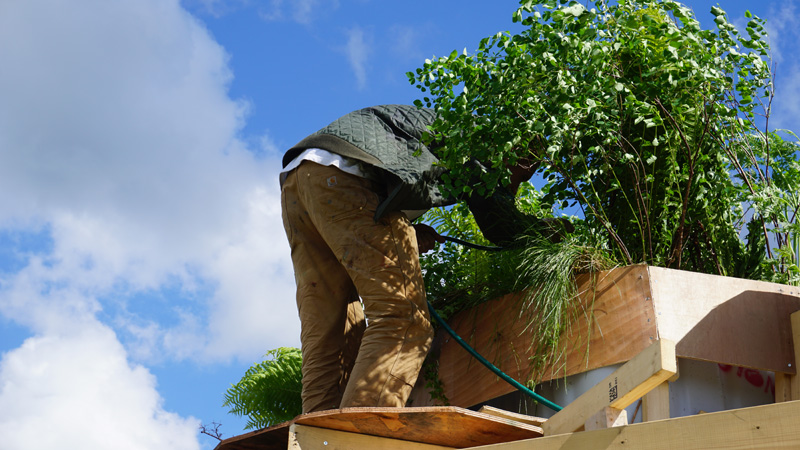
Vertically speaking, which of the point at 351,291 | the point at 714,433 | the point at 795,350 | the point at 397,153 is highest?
the point at 397,153

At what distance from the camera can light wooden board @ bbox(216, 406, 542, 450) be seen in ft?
9.50

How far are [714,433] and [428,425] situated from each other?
113 cm

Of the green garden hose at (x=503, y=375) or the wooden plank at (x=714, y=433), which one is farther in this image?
the green garden hose at (x=503, y=375)

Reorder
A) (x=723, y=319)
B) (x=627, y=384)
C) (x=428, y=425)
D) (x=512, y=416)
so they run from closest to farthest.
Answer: (x=627, y=384), (x=428, y=425), (x=512, y=416), (x=723, y=319)

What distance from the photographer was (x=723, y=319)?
12.3 ft

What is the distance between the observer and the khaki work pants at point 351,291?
361cm

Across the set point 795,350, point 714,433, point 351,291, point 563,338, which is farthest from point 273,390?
point 714,433

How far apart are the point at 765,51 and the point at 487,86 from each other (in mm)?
1381

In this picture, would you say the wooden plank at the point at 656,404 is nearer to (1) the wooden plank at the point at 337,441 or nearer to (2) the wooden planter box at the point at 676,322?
(2) the wooden planter box at the point at 676,322

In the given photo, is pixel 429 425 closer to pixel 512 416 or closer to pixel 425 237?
pixel 512 416

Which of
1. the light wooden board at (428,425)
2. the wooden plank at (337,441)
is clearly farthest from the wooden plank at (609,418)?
the wooden plank at (337,441)

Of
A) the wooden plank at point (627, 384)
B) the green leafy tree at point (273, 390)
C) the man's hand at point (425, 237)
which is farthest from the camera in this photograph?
the green leafy tree at point (273, 390)

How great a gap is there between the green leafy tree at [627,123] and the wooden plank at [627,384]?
1.34 metres

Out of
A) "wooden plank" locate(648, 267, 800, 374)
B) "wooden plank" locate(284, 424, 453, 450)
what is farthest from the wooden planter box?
"wooden plank" locate(284, 424, 453, 450)
